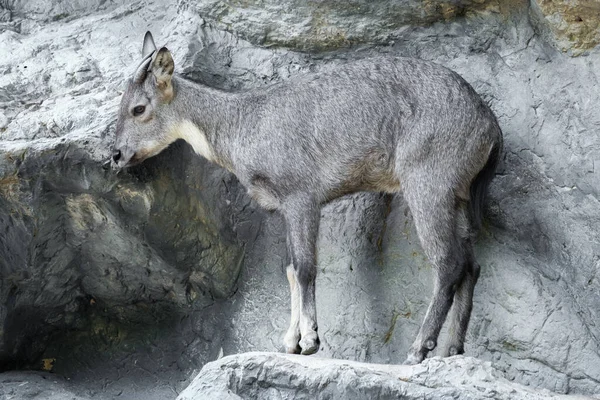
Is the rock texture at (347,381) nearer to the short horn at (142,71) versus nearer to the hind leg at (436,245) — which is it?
the hind leg at (436,245)

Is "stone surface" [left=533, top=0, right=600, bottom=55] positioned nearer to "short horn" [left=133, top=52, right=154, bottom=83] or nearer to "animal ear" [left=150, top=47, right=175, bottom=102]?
"animal ear" [left=150, top=47, right=175, bottom=102]

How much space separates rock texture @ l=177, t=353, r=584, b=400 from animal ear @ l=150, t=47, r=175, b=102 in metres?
2.21

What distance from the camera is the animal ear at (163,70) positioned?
7.86 m

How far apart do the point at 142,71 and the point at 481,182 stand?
2.57 m

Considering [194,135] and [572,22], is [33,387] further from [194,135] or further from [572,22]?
[572,22]

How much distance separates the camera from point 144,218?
853 cm

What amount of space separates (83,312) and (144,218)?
4.12 feet

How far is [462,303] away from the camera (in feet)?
24.8

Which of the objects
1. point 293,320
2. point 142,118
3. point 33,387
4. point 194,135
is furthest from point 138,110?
point 33,387

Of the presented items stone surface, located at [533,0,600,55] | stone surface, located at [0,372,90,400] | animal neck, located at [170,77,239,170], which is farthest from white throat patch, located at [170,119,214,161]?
stone surface, located at [533,0,600,55]

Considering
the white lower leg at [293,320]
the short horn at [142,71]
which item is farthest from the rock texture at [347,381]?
the short horn at [142,71]

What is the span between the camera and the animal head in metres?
8.00

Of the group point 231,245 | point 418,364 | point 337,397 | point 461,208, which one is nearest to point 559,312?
point 461,208

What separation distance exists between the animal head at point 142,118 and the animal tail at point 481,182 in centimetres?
229
